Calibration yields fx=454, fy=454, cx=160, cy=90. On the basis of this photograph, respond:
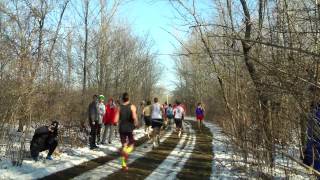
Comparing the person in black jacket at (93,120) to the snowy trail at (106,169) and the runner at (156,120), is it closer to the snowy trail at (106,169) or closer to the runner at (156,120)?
the snowy trail at (106,169)

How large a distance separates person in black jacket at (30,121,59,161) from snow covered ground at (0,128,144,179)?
26 cm

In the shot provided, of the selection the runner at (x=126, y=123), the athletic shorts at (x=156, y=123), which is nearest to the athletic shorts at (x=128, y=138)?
the runner at (x=126, y=123)

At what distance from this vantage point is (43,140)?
11.6 m

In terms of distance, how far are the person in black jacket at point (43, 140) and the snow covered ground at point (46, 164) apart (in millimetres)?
259

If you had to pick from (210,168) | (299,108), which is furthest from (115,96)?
(299,108)

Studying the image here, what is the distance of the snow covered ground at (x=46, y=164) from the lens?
973cm

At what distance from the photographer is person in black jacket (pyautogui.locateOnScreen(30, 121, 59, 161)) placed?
11.5 m

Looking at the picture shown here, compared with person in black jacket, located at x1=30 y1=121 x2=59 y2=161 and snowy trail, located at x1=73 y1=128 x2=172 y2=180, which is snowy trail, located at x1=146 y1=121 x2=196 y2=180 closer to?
snowy trail, located at x1=73 y1=128 x2=172 y2=180

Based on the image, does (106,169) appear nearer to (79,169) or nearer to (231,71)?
(79,169)

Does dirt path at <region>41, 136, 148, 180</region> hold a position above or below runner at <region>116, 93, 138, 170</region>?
below

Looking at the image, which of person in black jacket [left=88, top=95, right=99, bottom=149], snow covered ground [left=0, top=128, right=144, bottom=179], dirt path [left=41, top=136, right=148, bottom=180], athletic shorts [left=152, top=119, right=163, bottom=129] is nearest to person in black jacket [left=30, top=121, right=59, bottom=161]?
snow covered ground [left=0, top=128, right=144, bottom=179]

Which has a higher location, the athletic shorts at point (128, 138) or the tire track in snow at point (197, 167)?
the athletic shorts at point (128, 138)

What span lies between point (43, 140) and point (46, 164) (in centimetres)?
66

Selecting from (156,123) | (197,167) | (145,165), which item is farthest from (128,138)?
(156,123)
